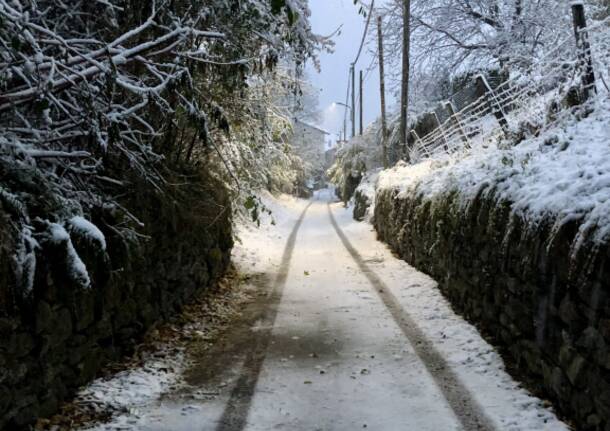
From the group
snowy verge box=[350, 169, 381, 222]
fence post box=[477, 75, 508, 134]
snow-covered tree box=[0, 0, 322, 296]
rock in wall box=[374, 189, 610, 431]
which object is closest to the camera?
rock in wall box=[374, 189, 610, 431]

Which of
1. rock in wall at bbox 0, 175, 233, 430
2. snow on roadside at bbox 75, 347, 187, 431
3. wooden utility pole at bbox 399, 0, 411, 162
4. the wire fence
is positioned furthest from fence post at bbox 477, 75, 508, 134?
wooden utility pole at bbox 399, 0, 411, 162

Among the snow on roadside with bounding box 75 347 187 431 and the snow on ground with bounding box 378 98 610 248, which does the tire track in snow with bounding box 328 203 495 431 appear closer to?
the snow on ground with bounding box 378 98 610 248

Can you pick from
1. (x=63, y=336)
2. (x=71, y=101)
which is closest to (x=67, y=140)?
(x=71, y=101)

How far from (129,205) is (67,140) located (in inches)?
39.8

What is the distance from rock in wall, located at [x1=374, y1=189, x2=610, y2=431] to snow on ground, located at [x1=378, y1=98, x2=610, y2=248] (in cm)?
12

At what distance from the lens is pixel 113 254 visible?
4.87 m

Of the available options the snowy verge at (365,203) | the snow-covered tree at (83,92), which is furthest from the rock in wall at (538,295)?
the snowy verge at (365,203)

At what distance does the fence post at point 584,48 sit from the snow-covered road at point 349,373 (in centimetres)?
322

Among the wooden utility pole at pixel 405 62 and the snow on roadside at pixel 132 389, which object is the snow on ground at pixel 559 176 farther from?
the wooden utility pole at pixel 405 62

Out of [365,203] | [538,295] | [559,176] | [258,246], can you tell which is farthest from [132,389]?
[365,203]

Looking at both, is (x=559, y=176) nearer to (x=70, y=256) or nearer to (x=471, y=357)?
(x=471, y=357)

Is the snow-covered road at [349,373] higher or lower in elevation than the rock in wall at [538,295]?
lower

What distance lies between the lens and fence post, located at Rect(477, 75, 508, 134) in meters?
8.41

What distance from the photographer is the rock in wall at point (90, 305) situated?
357 centimetres
